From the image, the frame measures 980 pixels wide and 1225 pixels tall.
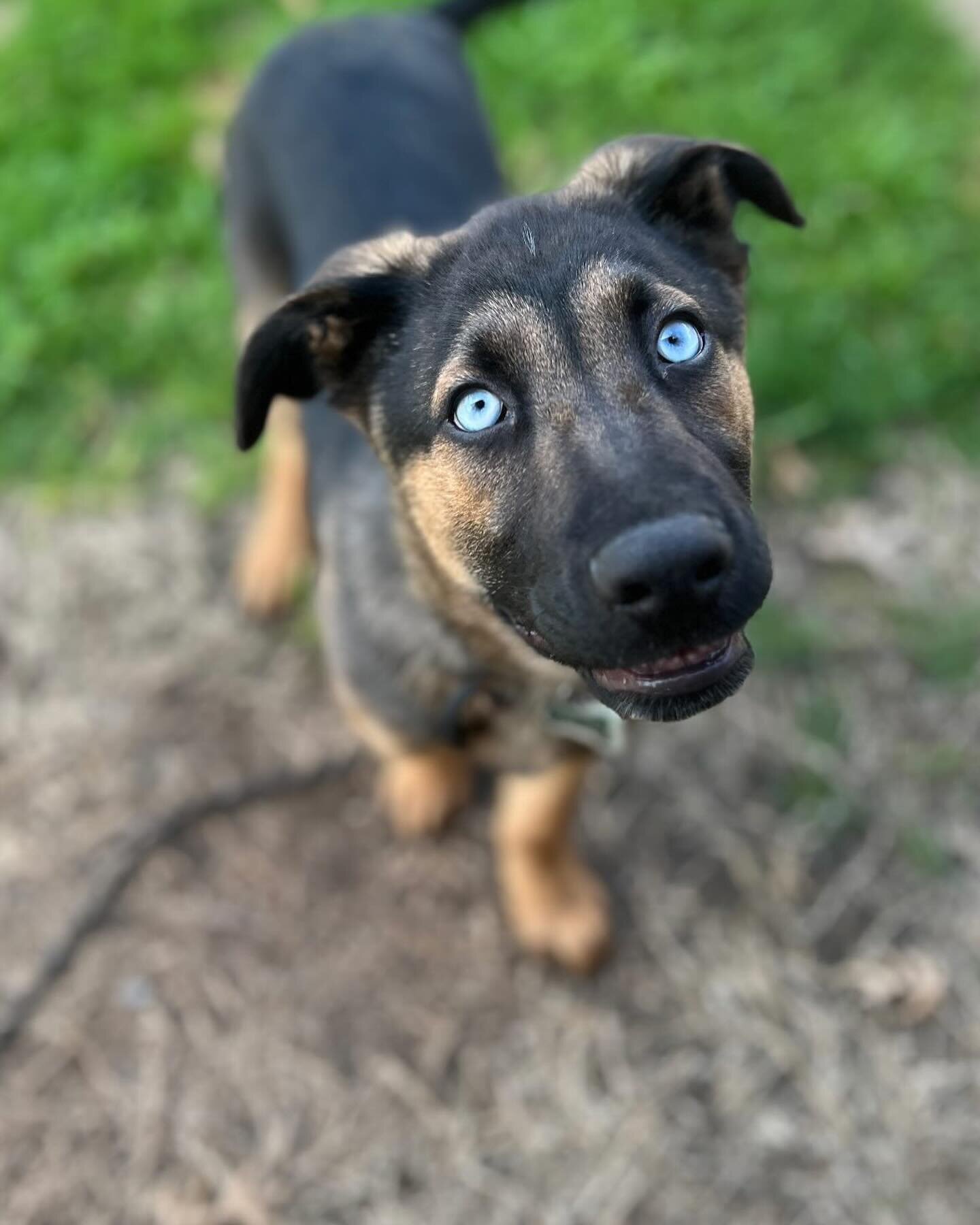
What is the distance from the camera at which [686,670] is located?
218 cm

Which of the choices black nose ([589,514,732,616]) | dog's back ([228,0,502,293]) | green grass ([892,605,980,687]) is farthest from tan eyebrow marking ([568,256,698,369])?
green grass ([892,605,980,687])

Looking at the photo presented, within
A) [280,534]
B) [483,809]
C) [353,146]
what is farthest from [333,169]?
[483,809]

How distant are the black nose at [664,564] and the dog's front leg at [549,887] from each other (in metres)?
1.53

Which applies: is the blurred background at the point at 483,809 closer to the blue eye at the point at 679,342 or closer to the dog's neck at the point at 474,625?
the dog's neck at the point at 474,625

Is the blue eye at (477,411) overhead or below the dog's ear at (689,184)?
below

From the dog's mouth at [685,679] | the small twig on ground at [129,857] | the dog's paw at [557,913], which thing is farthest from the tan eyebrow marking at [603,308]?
the small twig on ground at [129,857]

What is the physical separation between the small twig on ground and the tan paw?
0.72 m

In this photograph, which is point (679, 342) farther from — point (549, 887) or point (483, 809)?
point (483, 809)

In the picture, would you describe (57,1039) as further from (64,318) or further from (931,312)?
(931,312)

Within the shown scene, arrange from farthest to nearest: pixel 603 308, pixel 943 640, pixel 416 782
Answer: pixel 943 640 → pixel 416 782 → pixel 603 308

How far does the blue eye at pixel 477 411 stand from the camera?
7.71ft

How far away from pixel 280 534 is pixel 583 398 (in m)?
2.35

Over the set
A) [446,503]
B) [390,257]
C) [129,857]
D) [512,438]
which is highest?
[390,257]

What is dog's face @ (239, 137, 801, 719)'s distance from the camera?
2.00 meters
